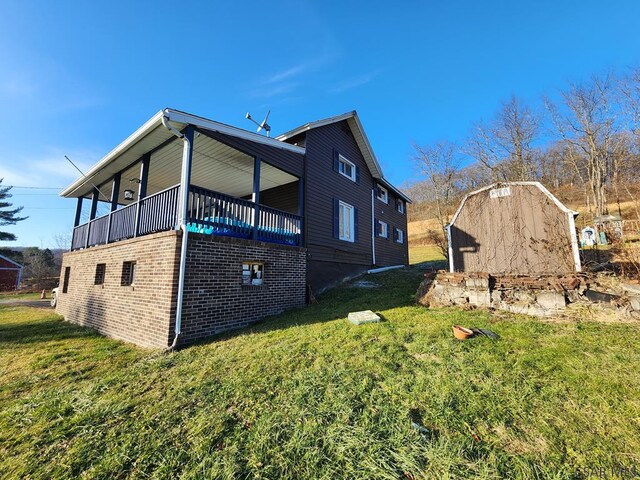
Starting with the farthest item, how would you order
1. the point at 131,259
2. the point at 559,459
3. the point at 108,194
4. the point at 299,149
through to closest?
the point at 108,194
the point at 299,149
the point at 131,259
the point at 559,459

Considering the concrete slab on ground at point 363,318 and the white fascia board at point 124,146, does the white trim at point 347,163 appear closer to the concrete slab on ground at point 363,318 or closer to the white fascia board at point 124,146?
the white fascia board at point 124,146

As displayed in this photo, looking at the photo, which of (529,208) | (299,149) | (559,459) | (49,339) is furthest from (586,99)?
(49,339)

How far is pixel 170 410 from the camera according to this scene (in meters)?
3.37

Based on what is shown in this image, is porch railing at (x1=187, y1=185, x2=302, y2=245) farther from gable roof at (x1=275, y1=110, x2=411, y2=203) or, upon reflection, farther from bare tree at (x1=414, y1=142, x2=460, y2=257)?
bare tree at (x1=414, y1=142, x2=460, y2=257)

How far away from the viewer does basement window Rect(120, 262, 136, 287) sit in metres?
7.34

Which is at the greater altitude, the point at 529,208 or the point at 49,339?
the point at 529,208

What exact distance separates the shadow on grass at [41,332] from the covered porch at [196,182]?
2671mm

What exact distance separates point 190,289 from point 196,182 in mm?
6412

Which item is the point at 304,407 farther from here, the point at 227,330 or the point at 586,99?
the point at 586,99

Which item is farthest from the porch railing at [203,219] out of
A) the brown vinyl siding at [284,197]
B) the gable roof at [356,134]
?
the gable roof at [356,134]

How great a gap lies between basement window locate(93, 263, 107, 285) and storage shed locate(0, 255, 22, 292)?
95.6 ft

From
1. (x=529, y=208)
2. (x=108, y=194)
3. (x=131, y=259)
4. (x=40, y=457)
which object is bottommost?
(x=40, y=457)

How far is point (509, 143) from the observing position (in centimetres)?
2019

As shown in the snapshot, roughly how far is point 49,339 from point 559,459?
10.0 metres
